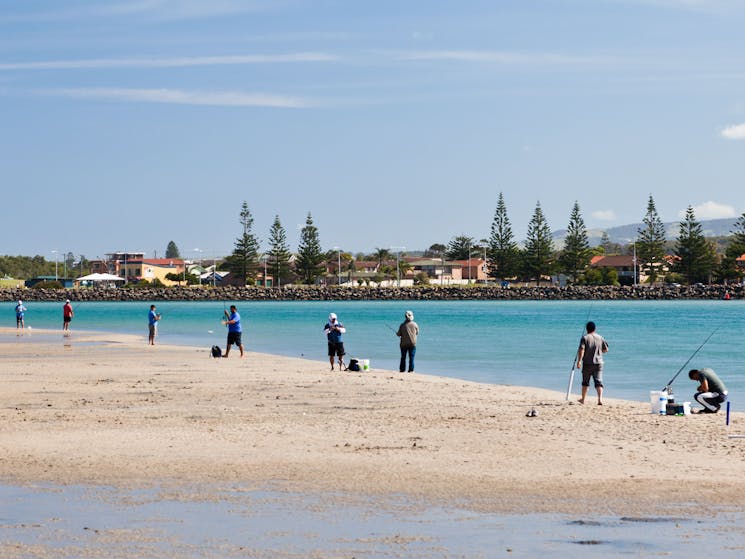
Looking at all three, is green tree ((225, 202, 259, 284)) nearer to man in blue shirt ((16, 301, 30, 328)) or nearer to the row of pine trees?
the row of pine trees

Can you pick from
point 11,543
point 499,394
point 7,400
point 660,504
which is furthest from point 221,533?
point 499,394

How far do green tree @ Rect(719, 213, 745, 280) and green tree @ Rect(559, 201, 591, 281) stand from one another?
1673 centimetres

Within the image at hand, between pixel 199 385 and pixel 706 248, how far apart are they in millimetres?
117800

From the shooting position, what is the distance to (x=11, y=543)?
7488mm

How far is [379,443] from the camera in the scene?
1220 centimetres

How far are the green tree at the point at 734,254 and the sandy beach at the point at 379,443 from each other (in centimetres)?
10756

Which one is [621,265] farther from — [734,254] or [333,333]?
[333,333]

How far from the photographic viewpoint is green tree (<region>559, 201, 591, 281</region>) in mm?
128625

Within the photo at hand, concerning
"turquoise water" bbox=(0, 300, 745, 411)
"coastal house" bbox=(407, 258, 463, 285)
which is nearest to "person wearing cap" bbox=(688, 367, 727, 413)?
"turquoise water" bbox=(0, 300, 745, 411)

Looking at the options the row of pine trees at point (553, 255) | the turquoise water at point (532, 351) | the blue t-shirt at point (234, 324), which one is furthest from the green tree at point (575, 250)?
the blue t-shirt at point (234, 324)

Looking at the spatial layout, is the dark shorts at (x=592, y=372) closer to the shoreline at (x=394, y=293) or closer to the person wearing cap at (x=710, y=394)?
the person wearing cap at (x=710, y=394)

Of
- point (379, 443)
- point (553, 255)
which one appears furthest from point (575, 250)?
point (379, 443)

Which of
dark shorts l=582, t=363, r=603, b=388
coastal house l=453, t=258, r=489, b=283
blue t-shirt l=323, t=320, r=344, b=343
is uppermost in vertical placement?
coastal house l=453, t=258, r=489, b=283

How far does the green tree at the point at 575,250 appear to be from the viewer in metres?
129
